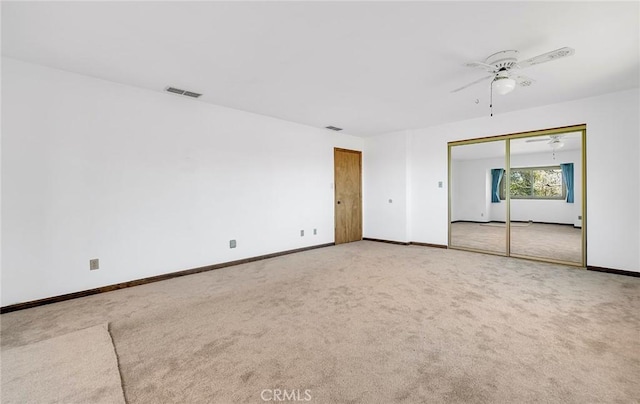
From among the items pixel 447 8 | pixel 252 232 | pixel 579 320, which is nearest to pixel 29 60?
pixel 252 232

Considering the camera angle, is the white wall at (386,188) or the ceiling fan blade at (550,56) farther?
the white wall at (386,188)

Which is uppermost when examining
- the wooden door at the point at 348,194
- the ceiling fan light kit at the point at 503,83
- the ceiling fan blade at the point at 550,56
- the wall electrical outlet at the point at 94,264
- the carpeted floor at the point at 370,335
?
the ceiling fan blade at the point at 550,56

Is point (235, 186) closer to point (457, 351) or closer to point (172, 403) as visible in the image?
point (172, 403)

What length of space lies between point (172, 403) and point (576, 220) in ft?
24.7

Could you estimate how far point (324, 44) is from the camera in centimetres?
269

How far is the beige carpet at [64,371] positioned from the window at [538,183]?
7.29 m

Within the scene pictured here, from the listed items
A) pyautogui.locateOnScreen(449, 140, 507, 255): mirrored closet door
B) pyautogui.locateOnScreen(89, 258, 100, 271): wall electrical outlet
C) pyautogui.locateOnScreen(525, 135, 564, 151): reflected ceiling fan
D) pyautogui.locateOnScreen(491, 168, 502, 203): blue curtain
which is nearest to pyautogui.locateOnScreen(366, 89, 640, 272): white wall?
pyautogui.locateOnScreen(525, 135, 564, 151): reflected ceiling fan

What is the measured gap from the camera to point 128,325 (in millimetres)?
2578

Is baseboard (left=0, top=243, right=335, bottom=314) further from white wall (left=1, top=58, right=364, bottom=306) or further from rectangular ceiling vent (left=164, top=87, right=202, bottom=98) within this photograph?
rectangular ceiling vent (left=164, top=87, right=202, bottom=98)

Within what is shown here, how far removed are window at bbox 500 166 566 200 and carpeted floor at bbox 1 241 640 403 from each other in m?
2.90

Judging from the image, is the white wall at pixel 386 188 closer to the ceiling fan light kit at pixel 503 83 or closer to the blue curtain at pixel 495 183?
the blue curtain at pixel 495 183

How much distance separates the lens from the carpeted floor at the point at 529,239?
5.17 m

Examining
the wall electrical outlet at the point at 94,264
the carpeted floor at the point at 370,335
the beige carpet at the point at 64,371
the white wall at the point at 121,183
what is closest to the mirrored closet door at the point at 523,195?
the carpeted floor at the point at 370,335

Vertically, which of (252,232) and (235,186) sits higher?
(235,186)
